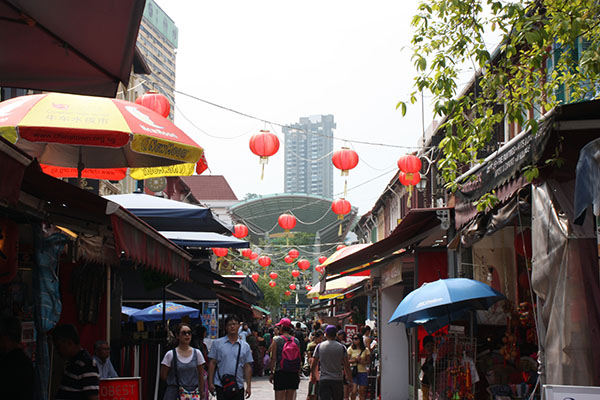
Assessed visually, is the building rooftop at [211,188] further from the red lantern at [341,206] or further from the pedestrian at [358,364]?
the pedestrian at [358,364]

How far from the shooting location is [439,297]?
9.34 metres

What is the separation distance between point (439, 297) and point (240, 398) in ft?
11.7

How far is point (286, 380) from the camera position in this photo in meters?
13.2

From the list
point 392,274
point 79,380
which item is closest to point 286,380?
point 392,274

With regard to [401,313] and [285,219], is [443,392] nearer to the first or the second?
[401,313]

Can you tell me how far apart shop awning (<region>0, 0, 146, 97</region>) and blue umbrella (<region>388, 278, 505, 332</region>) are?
208 inches

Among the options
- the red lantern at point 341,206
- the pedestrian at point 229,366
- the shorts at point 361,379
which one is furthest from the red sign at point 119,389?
the red lantern at point 341,206

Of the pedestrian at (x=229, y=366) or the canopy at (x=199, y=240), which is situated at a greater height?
the canopy at (x=199, y=240)

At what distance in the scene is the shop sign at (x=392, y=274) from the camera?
1485cm

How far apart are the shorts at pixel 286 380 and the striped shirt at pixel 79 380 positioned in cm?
674

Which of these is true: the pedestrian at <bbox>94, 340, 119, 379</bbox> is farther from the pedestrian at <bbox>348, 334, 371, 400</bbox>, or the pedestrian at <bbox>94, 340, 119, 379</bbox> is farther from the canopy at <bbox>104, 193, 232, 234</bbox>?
the pedestrian at <bbox>348, 334, 371, 400</bbox>

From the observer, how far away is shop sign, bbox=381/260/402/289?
14852 millimetres

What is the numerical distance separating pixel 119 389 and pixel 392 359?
1151 centimetres

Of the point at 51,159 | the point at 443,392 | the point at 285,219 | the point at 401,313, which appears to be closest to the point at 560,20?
the point at 401,313
